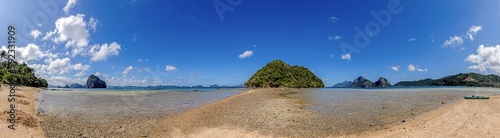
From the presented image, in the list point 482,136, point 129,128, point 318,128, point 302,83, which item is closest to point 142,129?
point 129,128

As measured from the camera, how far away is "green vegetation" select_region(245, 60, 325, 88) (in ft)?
504

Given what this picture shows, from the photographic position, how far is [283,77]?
15788 centimetres

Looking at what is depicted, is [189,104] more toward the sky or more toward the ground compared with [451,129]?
more toward the sky

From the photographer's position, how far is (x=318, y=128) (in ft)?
54.1

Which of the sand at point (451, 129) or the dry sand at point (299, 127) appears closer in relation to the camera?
the sand at point (451, 129)

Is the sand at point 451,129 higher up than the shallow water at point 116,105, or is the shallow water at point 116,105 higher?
the shallow water at point 116,105

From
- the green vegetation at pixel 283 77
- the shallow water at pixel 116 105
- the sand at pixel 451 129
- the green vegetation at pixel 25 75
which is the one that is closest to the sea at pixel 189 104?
the shallow water at pixel 116 105

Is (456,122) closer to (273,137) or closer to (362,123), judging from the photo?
(362,123)

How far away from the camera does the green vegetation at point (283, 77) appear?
15375 cm

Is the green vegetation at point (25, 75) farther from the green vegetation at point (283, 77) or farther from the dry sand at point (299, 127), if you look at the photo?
the dry sand at point (299, 127)

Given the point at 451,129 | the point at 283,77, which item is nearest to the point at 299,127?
the point at 451,129

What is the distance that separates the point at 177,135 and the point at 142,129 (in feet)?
9.06

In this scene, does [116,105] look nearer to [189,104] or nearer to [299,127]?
[189,104]

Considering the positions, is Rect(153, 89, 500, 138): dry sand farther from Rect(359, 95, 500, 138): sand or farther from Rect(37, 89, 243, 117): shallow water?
Rect(37, 89, 243, 117): shallow water
